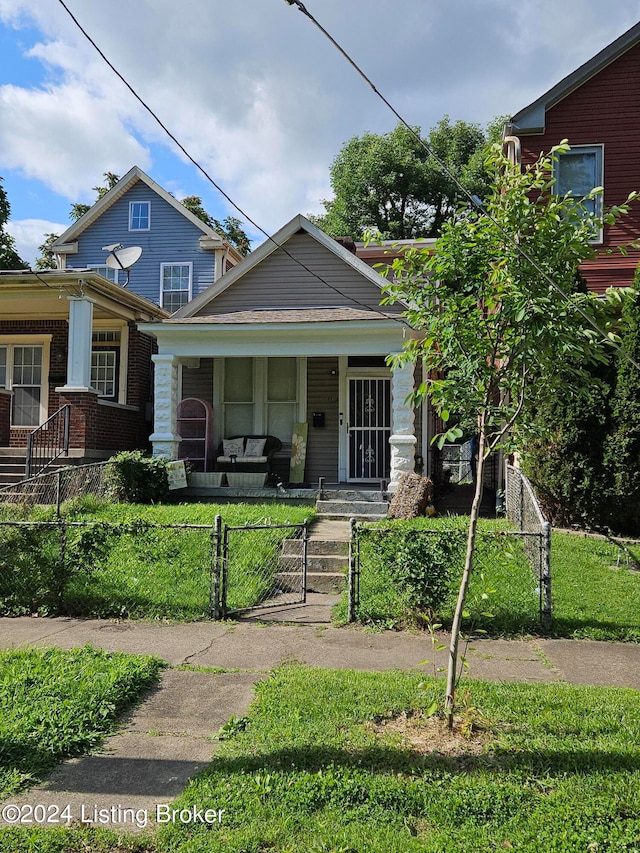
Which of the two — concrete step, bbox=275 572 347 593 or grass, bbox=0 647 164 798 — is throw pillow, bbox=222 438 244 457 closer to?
concrete step, bbox=275 572 347 593

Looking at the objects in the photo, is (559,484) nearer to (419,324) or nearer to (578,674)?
(578,674)

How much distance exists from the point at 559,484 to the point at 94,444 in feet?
28.3

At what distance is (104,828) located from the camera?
3.28m

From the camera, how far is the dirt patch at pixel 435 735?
162 inches

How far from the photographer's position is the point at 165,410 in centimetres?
1380

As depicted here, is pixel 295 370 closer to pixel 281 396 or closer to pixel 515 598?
pixel 281 396

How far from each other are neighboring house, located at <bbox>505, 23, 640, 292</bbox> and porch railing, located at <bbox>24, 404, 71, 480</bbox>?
417 inches

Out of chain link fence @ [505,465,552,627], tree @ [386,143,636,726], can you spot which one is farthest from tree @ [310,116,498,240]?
tree @ [386,143,636,726]

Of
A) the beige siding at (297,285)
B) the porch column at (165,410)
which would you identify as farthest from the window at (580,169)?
the porch column at (165,410)

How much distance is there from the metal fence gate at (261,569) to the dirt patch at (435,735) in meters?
3.29

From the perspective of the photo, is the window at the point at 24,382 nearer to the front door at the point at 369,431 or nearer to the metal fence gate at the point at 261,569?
the front door at the point at 369,431

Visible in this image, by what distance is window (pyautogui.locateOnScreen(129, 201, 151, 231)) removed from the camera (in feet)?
69.9

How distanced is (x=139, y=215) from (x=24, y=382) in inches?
280

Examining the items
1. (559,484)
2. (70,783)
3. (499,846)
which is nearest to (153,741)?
(70,783)
